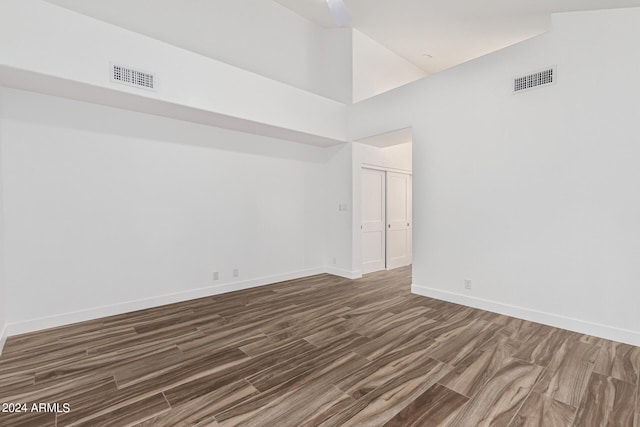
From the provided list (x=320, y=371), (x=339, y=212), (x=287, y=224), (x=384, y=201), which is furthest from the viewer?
(x=384, y=201)

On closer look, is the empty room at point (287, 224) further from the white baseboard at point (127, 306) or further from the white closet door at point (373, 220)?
the white closet door at point (373, 220)

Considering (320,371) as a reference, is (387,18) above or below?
above

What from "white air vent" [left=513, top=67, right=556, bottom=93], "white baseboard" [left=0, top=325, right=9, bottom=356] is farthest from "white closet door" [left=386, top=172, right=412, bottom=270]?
"white baseboard" [left=0, top=325, right=9, bottom=356]

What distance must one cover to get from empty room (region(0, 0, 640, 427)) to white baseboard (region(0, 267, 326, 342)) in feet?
0.08

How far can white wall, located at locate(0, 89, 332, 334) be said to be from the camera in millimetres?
3252

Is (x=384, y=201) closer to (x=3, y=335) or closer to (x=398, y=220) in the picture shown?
(x=398, y=220)

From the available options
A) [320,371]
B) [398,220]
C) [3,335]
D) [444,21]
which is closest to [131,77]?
[3,335]

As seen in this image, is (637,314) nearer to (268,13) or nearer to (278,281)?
(278,281)

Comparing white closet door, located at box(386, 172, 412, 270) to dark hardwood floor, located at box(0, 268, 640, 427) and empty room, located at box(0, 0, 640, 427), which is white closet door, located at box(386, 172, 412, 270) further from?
dark hardwood floor, located at box(0, 268, 640, 427)

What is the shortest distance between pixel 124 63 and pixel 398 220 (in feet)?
17.9

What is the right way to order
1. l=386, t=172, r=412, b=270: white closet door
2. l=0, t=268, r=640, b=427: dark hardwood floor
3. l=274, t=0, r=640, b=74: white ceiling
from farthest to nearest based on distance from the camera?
l=386, t=172, r=412, b=270: white closet door
l=274, t=0, r=640, b=74: white ceiling
l=0, t=268, r=640, b=427: dark hardwood floor

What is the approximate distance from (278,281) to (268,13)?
15.8 ft

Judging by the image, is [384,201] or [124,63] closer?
[124,63]

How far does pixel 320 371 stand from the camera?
7.93 ft
